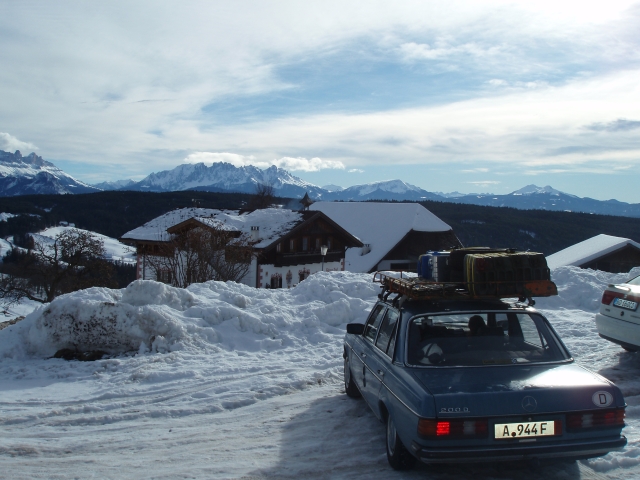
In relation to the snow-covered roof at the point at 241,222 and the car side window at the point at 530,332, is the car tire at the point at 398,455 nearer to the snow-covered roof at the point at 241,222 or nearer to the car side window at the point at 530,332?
the car side window at the point at 530,332

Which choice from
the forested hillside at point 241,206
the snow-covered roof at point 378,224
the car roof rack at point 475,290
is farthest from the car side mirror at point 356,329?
the snow-covered roof at point 378,224

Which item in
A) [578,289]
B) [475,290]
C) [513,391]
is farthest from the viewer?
[578,289]

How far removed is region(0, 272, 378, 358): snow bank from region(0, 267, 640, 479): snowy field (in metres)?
0.02

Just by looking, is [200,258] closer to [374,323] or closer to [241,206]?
[374,323]

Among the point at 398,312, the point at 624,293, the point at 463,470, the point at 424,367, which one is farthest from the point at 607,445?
the point at 624,293

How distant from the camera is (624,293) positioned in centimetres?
803

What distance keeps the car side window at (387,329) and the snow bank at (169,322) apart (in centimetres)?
456

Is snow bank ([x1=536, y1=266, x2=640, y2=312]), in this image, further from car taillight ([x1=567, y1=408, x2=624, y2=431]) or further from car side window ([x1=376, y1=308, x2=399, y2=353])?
car taillight ([x1=567, y1=408, x2=624, y2=431])

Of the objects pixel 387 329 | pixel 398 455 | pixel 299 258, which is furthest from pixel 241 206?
pixel 398 455

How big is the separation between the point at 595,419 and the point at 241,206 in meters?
134

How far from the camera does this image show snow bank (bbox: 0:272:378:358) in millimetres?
9516

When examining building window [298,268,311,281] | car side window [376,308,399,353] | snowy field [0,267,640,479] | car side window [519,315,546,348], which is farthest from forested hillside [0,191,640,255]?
car side window [519,315,546,348]

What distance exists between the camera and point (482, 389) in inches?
171

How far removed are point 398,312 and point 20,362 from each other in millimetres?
6877
